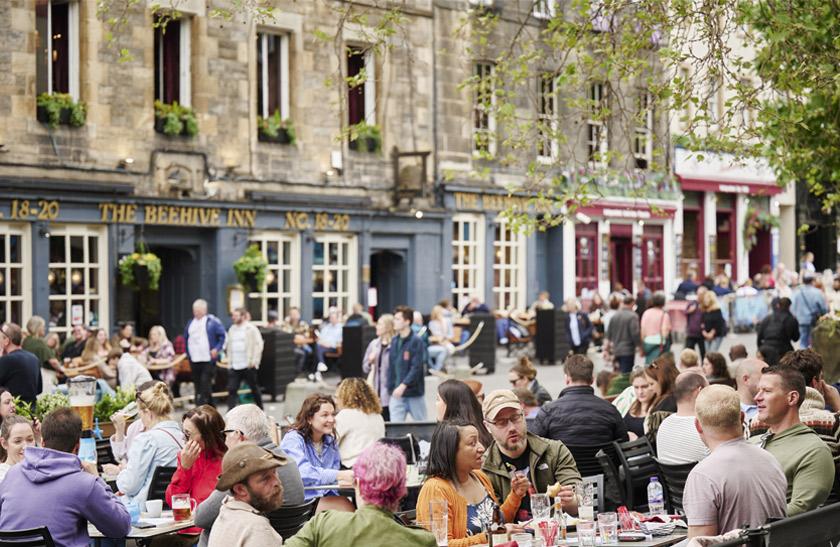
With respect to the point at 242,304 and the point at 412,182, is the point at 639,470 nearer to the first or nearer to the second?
the point at 242,304

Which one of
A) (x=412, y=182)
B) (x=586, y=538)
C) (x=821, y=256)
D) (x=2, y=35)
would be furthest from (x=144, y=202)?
(x=821, y=256)

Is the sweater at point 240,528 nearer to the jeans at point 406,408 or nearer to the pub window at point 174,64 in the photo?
the jeans at point 406,408

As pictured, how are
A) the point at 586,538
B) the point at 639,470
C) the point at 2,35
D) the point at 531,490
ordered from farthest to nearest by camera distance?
the point at 2,35
the point at 639,470
the point at 531,490
the point at 586,538

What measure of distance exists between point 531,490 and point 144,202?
44.4 feet

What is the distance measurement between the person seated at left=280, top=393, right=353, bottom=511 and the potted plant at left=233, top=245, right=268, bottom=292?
1283cm

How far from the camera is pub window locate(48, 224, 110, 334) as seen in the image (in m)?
18.7

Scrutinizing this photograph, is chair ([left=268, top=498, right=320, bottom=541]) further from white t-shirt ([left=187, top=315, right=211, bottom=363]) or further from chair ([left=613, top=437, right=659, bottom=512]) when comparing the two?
white t-shirt ([left=187, top=315, right=211, bottom=363])

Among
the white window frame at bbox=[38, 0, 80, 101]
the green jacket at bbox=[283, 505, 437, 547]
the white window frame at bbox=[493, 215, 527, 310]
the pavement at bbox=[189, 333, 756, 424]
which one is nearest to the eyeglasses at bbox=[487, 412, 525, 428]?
the green jacket at bbox=[283, 505, 437, 547]

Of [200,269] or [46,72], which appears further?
[200,269]

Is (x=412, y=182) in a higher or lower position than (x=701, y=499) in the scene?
higher

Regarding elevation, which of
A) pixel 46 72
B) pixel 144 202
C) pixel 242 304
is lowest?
pixel 242 304

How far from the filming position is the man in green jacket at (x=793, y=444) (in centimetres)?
609

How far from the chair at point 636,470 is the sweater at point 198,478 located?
276 centimetres

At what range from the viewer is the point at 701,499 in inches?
211
